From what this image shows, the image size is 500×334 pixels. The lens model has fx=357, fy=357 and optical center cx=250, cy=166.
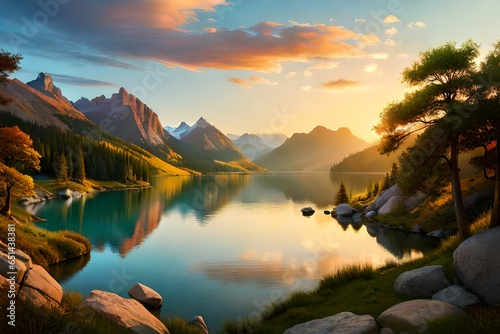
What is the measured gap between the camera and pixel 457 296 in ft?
50.5

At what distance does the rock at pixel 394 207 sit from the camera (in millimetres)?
60188

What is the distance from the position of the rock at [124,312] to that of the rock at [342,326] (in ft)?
20.0

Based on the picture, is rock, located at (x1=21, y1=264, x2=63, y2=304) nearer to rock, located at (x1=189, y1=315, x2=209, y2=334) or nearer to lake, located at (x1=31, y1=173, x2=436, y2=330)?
rock, located at (x1=189, y1=315, x2=209, y2=334)

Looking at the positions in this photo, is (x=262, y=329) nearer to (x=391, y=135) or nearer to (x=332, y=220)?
(x=391, y=135)

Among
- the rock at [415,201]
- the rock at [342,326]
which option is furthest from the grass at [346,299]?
the rock at [415,201]

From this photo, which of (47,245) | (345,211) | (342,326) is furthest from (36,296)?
(345,211)

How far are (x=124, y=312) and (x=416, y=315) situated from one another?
39.4 ft

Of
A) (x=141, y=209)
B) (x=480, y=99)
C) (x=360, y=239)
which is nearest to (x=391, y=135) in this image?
(x=480, y=99)

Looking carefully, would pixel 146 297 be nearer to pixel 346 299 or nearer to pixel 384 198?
pixel 346 299

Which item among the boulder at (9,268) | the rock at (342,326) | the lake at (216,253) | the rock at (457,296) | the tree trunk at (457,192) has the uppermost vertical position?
the tree trunk at (457,192)

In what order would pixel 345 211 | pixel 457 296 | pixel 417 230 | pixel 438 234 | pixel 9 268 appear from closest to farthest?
1. pixel 9 268
2. pixel 457 296
3. pixel 438 234
4. pixel 417 230
5. pixel 345 211

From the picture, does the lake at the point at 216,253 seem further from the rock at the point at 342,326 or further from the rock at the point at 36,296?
the rock at the point at 36,296

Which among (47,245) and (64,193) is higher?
(47,245)

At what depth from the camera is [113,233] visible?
55.5 meters
